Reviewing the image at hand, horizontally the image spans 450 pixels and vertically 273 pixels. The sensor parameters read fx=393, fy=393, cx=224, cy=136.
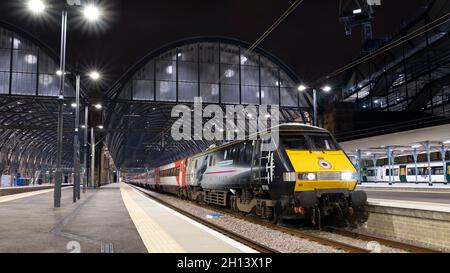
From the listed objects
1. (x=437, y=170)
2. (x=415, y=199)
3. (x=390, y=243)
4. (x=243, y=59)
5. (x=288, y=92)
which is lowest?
(x=390, y=243)

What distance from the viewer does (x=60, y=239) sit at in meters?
9.63

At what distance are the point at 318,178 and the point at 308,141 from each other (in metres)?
1.59

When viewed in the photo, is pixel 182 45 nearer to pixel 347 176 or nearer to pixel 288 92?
pixel 288 92

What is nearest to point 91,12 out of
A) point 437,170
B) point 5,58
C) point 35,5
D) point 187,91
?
point 35,5

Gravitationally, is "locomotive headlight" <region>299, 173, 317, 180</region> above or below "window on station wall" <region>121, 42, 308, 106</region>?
below

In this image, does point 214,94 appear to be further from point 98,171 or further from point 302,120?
point 98,171

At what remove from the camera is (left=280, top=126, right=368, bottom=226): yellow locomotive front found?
37.2 feet

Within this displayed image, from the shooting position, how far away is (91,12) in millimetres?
16219

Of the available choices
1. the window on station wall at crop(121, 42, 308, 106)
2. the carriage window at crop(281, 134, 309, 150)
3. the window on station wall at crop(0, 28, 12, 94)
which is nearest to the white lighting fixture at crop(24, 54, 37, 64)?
the window on station wall at crop(0, 28, 12, 94)

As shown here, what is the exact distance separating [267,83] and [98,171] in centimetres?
2648

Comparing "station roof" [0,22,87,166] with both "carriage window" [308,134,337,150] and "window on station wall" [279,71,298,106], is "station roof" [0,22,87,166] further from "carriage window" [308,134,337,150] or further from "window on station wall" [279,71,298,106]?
"carriage window" [308,134,337,150]

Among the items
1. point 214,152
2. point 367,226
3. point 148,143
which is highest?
point 148,143

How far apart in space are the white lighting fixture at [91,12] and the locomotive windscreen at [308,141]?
9.57 m

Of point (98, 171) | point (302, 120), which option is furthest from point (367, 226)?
point (98, 171)
